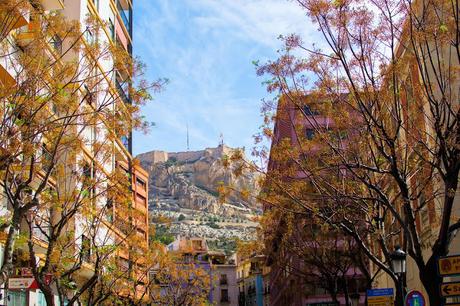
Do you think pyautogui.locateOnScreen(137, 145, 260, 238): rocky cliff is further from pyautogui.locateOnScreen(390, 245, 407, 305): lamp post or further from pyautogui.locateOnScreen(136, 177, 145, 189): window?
pyautogui.locateOnScreen(390, 245, 407, 305): lamp post

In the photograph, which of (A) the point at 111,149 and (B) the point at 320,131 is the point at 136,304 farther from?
(B) the point at 320,131

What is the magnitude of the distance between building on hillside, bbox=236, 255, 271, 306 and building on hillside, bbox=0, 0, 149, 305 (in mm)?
52038

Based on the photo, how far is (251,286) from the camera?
338 ft

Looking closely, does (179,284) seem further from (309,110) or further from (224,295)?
(224,295)

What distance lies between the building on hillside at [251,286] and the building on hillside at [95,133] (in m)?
52.0

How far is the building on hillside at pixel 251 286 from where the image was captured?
94175 millimetres

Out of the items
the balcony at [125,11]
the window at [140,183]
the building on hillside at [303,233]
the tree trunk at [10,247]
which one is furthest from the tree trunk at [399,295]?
the window at [140,183]

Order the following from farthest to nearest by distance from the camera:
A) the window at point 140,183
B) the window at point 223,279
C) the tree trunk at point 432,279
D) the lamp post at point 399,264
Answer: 1. the window at point 223,279
2. the window at point 140,183
3. the lamp post at point 399,264
4. the tree trunk at point 432,279

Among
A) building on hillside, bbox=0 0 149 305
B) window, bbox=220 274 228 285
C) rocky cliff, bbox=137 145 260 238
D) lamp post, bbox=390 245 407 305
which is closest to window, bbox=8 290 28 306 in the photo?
building on hillside, bbox=0 0 149 305

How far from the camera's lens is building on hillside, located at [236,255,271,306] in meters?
94.2

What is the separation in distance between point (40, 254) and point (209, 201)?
524 feet

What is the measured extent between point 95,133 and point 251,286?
8581 centimetres

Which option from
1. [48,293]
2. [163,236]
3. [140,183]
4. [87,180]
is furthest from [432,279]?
[140,183]

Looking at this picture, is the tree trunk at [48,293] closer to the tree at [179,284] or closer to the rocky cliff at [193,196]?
the tree at [179,284]
